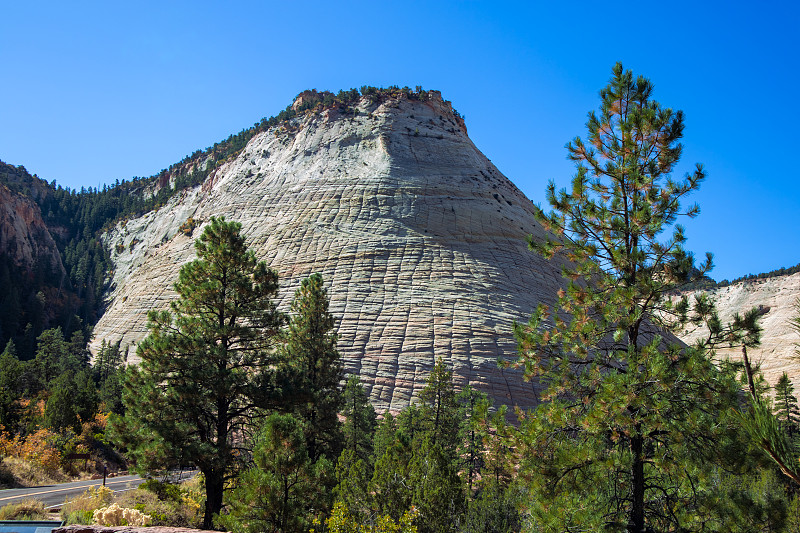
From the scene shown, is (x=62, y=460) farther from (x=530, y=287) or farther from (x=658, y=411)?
(x=530, y=287)

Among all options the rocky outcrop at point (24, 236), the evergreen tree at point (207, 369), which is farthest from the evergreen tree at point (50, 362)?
the evergreen tree at point (207, 369)

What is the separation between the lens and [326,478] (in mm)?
10844

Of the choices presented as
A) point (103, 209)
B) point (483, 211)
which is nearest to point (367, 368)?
point (483, 211)

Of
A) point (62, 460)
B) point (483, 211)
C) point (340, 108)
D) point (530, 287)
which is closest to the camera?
point (62, 460)

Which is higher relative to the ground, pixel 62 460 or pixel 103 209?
pixel 103 209

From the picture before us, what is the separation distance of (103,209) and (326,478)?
355 feet

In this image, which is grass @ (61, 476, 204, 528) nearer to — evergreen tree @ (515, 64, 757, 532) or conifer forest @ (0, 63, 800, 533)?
conifer forest @ (0, 63, 800, 533)

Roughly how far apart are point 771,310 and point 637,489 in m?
76.6

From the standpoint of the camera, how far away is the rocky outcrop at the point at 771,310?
56.5 metres

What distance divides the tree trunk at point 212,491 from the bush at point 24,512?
375 centimetres

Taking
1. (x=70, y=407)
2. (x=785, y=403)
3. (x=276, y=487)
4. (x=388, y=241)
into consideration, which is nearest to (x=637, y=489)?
(x=276, y=487)

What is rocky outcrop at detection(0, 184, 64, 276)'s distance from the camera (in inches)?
2884

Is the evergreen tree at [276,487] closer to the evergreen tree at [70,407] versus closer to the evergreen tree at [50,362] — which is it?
the evergreen tree at [70,407]

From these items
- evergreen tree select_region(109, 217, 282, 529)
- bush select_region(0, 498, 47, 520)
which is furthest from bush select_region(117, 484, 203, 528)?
bush select_region(0, 498, 47, 520)
